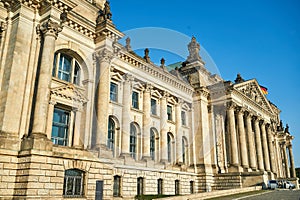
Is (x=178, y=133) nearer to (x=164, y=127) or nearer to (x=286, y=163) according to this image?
(x=164, y=127)

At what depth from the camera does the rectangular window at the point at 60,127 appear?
72.3 feet

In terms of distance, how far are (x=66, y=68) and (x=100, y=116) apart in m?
5.07

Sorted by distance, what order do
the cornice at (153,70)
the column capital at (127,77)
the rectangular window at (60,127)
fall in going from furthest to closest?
the column capital at (127,77) → the cornice at (153,70) → the rectangular window at (60,127)

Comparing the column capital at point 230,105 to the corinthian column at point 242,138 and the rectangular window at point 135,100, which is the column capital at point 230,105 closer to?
the corinthian column at point 242,138

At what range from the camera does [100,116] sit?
23547mm

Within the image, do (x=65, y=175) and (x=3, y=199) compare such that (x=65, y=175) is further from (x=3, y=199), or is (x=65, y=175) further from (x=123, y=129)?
(x=123, y=129)

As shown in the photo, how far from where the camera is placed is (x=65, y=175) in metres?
19.3


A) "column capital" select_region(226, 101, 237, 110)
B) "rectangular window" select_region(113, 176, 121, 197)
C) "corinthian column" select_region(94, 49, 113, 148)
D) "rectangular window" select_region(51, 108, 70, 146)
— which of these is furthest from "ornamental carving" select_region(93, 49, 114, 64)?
"column capital" select_region(226, 101, 237, 110)

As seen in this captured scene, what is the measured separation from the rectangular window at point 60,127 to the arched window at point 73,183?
3.26 m

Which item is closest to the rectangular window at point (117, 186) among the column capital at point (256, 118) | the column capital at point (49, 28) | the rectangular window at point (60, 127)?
the rectangular window at point (60, 127)

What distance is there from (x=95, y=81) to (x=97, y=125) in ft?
13.5

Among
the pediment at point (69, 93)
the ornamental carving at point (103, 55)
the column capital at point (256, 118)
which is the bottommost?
the pediment at point (69, 93)

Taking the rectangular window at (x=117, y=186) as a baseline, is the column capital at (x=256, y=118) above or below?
above

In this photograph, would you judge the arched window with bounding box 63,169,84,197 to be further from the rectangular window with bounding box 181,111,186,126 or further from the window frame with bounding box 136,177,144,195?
the rectangular window with bounding box 181,111,186,126
